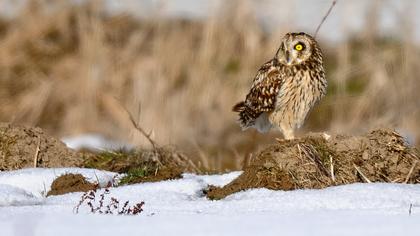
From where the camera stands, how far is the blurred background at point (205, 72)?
11.5m

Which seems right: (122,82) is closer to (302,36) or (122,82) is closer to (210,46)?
(210,46)

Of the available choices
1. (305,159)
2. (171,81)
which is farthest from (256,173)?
(171,81)

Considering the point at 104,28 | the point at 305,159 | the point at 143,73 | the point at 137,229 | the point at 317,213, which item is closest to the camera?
the point at 137,229

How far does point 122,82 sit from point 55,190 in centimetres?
620

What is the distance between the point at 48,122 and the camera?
1259 centimetres

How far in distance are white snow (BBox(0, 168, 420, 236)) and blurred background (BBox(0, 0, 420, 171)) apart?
14.5ft

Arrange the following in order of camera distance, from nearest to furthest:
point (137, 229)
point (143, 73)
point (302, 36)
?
point (137, 229) < point (302, 36) < point (143, 73)

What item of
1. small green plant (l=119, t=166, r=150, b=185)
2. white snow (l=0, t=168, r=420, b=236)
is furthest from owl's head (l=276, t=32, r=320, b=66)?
small green plant (l=119, t=166, r=150, b=185)

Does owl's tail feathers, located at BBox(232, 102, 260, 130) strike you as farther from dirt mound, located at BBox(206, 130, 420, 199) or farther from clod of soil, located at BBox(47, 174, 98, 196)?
clod of soil, located at BBox(47, 174, 98, 196)

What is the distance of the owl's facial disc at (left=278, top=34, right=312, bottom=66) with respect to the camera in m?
7.69

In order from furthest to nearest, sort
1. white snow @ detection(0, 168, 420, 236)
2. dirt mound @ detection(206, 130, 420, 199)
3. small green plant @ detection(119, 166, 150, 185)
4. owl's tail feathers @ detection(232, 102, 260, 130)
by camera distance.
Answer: owl's tail feathers @ detection(232, 102, 260, 130) < small green plant @ detection(119, 166, 150, 185) < dirt mound @ detection(206, 130, 420, 199) < white snow @ detection(0, 168, 420, 236)

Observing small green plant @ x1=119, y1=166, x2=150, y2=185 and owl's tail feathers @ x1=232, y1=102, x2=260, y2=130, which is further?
owl's tail feathers @ x1=232, y1=102, x2=260, y2=130

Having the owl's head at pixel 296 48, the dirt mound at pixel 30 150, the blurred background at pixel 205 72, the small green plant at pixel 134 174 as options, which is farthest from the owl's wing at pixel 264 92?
the blurred background at pixel 205 72

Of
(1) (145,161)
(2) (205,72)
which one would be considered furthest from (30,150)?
(2) (205,72)
